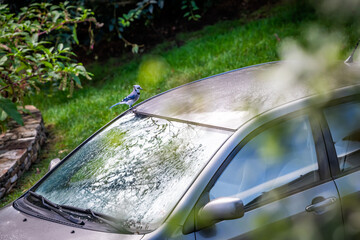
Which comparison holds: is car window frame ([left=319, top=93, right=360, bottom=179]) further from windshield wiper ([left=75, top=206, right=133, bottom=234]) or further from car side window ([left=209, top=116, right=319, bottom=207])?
windshield wiper ([left=75, top=206, right=133, bottom=234])

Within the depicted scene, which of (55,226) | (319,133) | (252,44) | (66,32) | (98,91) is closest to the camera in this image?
(55,226)

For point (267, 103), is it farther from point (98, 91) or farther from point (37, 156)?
point (98, 91)

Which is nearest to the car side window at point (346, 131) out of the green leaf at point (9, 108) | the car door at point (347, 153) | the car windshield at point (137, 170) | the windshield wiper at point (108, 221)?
the car door at point (347, 153)

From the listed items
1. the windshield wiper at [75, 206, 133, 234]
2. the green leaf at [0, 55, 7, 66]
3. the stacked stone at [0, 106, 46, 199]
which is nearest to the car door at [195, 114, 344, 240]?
the windshield wiper at [75, 206, 133, 234]

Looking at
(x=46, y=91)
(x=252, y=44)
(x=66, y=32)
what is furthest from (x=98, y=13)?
(x=252, y=44)

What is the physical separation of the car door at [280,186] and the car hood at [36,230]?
0.59 metres

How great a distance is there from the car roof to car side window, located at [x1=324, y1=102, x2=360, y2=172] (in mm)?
173

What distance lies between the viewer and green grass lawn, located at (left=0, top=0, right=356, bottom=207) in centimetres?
713

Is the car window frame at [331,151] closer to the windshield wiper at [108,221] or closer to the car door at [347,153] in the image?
the car door at [347,153]

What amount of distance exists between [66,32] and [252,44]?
4.11 m

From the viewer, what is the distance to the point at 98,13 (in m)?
9.94

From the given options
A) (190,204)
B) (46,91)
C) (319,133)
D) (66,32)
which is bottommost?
(46,91)

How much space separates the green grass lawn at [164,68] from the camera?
7133mm

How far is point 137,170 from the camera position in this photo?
2.92 metres
